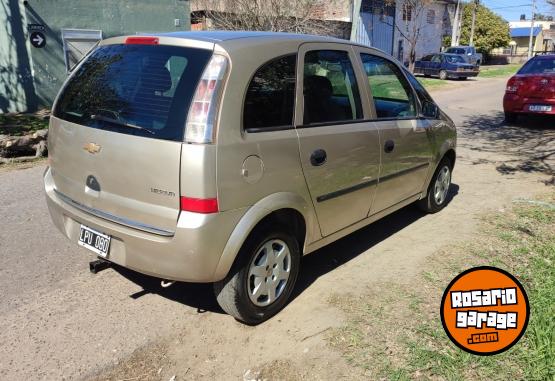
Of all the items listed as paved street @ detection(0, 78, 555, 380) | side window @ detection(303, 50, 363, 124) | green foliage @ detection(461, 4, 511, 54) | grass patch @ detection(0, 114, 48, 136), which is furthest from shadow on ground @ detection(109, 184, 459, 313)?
green foliage @ detection(461, 4, 511, 54)

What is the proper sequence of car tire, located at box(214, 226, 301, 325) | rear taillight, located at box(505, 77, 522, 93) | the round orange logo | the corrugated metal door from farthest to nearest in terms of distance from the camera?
the corrugated metal door → rear taillight, located at box(505, 77, 522, 93) → car tire, located at box(214, 226, 301, 325) → the round orange logo

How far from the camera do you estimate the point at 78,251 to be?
14.5 ft

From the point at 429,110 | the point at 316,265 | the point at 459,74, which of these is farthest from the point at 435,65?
the point at 316,265

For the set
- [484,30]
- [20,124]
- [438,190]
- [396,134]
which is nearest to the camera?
[396,134]

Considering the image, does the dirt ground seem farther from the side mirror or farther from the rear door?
the rear door

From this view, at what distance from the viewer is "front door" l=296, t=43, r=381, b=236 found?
3441 millimetres

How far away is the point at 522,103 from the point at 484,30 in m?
41.7

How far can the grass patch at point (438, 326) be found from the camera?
2885mm

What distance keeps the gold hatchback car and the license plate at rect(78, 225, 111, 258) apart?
11 millimetres

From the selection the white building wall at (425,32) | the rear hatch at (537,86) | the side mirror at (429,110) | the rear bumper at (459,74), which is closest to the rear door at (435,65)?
the rear bumper at (459,74)

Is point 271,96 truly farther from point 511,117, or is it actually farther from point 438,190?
point 511,117

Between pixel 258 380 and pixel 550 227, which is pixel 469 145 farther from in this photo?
pixel 258 380

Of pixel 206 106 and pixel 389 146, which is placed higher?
pixel 206 106

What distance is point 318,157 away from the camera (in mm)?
3469
